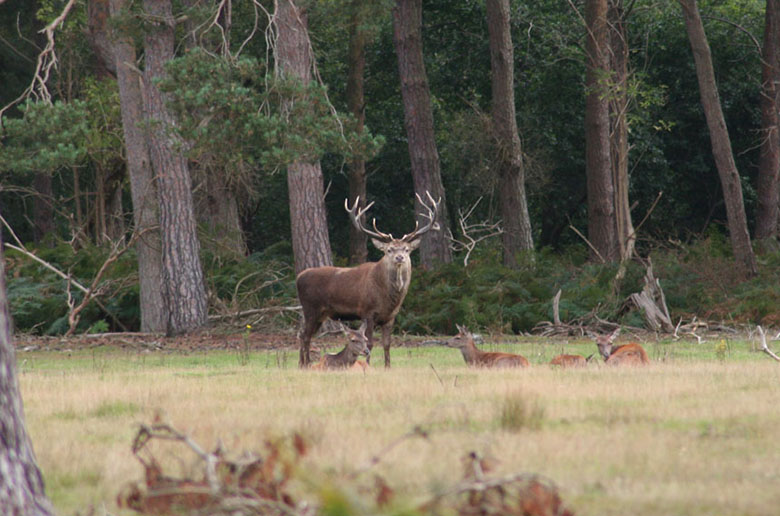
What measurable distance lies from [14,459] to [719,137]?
19.3m

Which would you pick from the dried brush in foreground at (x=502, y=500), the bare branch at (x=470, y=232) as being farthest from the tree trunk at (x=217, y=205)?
the dried brush in foreground at (x=502, y=500)

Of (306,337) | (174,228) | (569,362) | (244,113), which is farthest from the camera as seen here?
(174,228)

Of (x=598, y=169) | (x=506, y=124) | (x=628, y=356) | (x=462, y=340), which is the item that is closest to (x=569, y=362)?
(x=628, y=356)

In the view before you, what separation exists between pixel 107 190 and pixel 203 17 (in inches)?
499

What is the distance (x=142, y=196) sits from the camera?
2147 cm

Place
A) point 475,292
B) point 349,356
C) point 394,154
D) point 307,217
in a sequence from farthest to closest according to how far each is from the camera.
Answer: point 394,154 < point 475,292 < point 307,217 < point 349,356

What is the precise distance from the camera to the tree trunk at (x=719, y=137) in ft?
72.2

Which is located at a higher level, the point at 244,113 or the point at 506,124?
the point at 506,124

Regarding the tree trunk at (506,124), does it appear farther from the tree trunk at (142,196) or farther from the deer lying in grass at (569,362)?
the deer lying in grass at (569,362)

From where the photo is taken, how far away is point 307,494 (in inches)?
230

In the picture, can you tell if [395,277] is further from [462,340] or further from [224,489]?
[224,489]

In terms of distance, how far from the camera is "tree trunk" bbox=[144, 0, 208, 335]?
64.9ft

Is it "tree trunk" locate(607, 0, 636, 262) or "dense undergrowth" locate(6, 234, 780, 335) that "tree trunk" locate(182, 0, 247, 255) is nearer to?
"dense undergrowth" locate(6, 234, 780, 335)

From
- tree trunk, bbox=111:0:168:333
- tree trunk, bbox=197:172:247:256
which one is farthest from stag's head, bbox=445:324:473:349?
tree trunk, bbox=197:172:247:256
